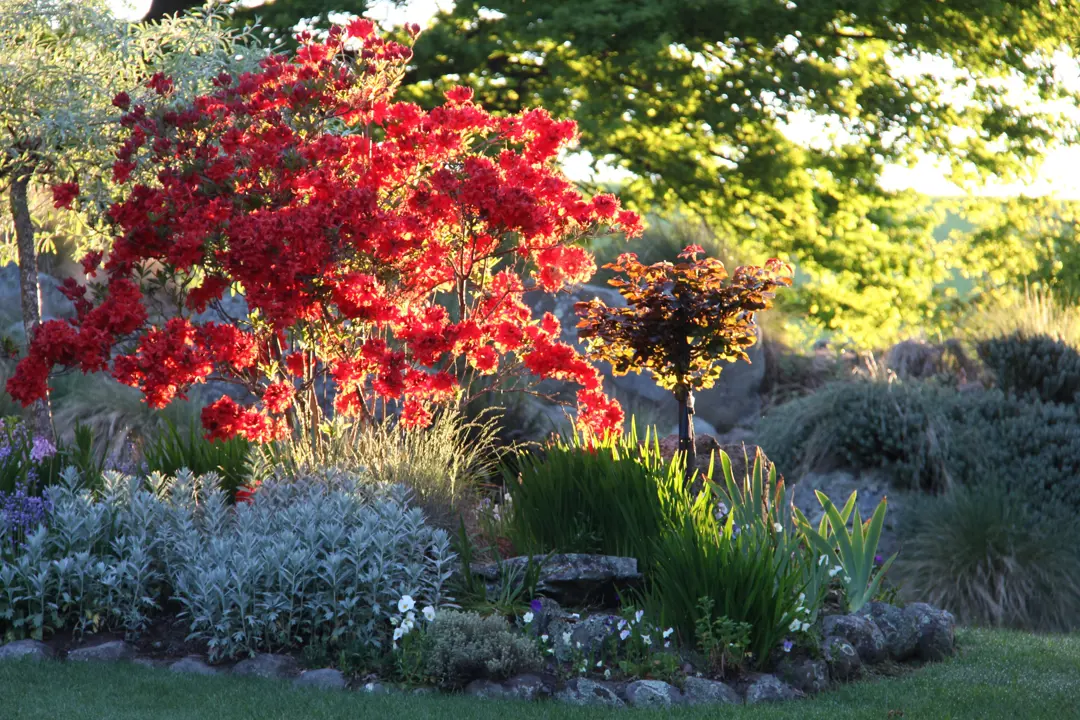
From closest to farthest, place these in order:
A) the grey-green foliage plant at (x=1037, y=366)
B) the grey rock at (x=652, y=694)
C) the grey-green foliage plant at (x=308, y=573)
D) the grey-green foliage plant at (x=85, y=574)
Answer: the grey rock at (x=652, y=694)
the grey-green foliage plant at (x=308, y=573)
the grey-green foliage plant at (x=85, y=574)
the grey-green foliage plant at (x=1037, y=366)

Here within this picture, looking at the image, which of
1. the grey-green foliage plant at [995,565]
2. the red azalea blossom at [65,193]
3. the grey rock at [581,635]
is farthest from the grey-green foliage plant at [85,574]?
the grey-green foliage plant at [995,565]

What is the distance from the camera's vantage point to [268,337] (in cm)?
747

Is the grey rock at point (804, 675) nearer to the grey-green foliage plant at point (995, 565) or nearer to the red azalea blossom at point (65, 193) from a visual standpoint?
the grey-green foliage plant at point (995, 565)

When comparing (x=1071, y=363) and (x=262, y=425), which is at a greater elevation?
(x=262, y=425)

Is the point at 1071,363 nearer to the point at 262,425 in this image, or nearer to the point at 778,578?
the point at 778,578

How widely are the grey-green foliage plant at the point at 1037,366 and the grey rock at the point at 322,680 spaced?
7185 millimetres

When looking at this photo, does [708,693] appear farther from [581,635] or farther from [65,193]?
[65,193]

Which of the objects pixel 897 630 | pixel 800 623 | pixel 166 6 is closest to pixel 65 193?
pixel 800 623

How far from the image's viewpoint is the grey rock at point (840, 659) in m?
5.49

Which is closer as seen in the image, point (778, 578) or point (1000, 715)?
point (1000, 715)

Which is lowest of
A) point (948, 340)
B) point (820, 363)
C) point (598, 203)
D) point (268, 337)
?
point (820, 363)

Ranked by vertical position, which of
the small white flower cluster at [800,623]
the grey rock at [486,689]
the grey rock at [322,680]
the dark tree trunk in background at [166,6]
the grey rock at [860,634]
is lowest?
the grey rock at [860,634]

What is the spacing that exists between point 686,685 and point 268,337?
369 cm

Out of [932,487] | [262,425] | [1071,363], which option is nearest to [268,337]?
[262,425]
